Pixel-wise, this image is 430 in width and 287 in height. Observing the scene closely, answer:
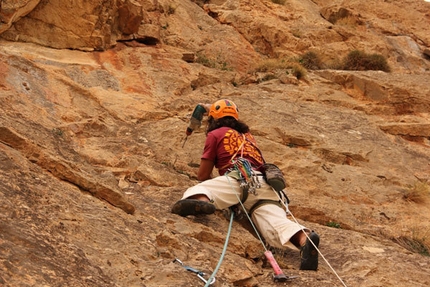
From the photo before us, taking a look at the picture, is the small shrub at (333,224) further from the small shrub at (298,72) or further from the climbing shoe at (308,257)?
the small shrub at (298,72)

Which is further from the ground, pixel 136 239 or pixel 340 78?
pixel 136 239

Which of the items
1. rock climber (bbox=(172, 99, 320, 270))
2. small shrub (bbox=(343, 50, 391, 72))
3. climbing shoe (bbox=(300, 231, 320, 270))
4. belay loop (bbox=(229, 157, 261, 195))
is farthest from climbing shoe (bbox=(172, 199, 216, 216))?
small shrub (bbox=(343, 50, 391, 72))

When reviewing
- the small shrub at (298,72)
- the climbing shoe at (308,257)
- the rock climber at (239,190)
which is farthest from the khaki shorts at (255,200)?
the small shrub at (298,72)

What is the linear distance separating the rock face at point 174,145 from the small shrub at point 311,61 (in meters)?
0.40

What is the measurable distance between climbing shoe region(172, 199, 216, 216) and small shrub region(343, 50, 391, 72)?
10717 mm

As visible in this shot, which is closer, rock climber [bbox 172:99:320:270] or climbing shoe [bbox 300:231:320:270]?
climbing shoe [bbox 300:231:320:270]

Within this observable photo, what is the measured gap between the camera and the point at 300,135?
27.8 ft

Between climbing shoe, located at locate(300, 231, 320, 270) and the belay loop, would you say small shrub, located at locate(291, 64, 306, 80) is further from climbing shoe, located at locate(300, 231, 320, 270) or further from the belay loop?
climbing shoe, located at locate(300, 231, 320, 270)

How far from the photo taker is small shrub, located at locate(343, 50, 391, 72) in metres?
14.6

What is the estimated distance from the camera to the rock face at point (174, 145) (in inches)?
143

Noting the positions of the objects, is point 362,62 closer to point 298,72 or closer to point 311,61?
point 311,61

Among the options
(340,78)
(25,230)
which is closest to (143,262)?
(25,230)

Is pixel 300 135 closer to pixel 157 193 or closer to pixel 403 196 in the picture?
pixel 403 196

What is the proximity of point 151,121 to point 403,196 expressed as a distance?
420cm
